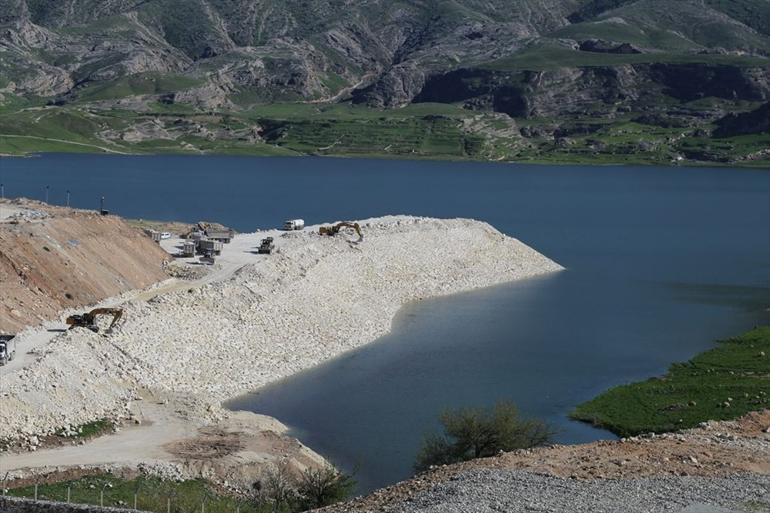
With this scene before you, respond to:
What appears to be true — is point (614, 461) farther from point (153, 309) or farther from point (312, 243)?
point (312, 243)

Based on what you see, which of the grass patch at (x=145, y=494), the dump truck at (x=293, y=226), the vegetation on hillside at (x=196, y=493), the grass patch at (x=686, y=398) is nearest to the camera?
the grass patch at (x=145, y=494)

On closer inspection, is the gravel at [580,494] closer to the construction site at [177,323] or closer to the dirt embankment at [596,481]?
the dirt embankment at [596,481]

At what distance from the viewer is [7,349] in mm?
48250

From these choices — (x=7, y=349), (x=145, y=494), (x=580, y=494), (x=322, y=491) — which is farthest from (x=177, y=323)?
(x=580, y=494)

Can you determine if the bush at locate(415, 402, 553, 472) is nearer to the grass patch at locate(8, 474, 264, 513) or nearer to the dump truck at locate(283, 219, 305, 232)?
the grass patch at locate(8, 474, 264, 513)

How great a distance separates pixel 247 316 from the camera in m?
64.8

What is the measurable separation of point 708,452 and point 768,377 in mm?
20319

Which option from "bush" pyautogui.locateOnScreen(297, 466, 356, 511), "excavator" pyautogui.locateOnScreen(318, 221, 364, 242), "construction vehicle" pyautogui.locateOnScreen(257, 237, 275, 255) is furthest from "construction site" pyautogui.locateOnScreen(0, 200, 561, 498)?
"bush" pyautogui.locateOnScreen(297, 466, 356, 511)

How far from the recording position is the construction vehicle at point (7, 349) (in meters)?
47.0

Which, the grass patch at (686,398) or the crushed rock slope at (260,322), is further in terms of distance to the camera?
the grass patch at (686,398)

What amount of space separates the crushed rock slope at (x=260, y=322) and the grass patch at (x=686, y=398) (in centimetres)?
1627

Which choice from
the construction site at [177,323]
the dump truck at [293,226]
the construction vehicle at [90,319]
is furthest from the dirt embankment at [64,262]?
the dump truck at [293,226]

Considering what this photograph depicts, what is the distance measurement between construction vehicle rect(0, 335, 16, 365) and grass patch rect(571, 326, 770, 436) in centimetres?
2421

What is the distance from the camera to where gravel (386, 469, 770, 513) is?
29.1 metres
